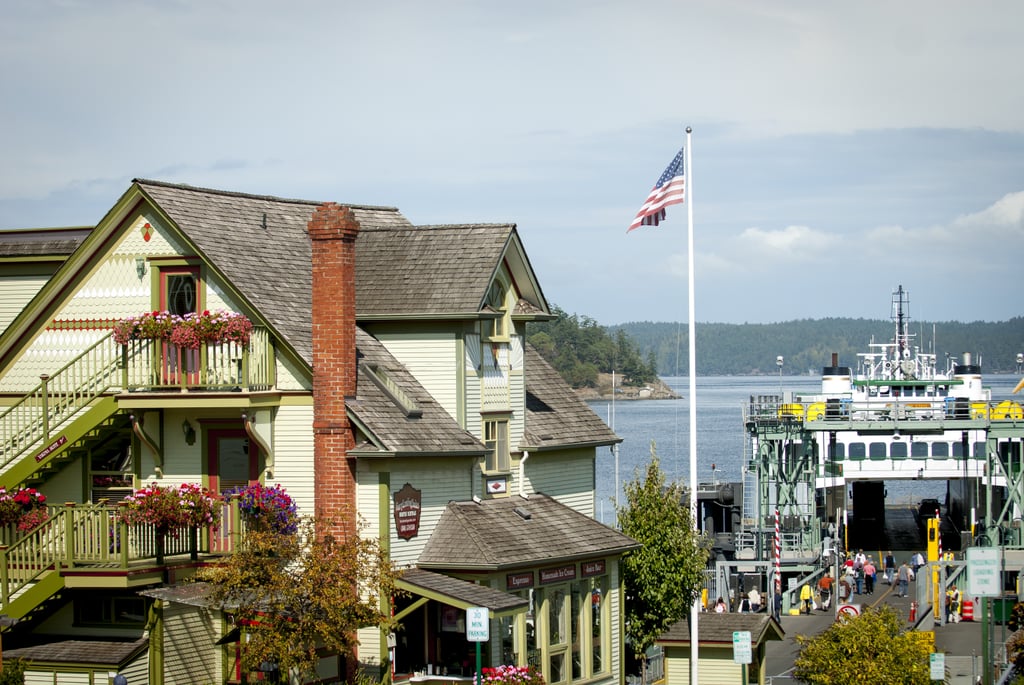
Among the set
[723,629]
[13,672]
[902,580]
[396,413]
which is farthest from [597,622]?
[902,580]

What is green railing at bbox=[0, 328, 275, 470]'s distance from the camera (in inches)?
1133

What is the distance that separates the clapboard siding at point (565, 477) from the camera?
33438mm

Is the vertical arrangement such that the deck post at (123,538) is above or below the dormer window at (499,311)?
below

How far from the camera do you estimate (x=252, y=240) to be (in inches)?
1232

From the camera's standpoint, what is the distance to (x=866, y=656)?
28.9m

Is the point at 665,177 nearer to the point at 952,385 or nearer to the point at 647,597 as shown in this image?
the point at 647,597

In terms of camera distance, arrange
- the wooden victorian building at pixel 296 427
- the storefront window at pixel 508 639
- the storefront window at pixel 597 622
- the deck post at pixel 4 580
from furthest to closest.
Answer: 1. the storefront window at pixel 597 622
2. the storefront window at pixel 508 639
3. the wooden victorian building at pixel 296 427
4. the deck post at pixel 4 580

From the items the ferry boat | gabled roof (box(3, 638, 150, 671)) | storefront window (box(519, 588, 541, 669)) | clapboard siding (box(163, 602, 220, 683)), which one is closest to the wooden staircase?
gabled roof (box(3, 638, 150, 671))

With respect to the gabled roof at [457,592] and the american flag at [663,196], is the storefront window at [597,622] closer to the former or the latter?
the gabled roof at [457,592]

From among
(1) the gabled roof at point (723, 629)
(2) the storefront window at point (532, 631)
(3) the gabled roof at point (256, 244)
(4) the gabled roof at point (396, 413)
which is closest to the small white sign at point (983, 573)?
(1) the gabled roof at point (723, 629)

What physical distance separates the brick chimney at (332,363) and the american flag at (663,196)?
911cm

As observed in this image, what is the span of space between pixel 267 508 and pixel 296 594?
2733 millimetres

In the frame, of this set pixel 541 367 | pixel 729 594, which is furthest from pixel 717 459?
pixel 541 367

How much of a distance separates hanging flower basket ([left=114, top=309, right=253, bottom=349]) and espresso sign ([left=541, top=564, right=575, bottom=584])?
7.05 metres
